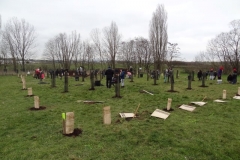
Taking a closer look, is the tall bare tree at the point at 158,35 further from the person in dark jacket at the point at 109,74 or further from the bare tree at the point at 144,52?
the person in dark jacket at the point at 109,74

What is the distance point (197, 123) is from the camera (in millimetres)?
6133

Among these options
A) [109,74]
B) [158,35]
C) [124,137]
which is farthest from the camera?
[158,35]

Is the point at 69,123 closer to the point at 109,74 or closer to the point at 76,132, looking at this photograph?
the point at 76,132

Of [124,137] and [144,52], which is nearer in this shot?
[124,137]

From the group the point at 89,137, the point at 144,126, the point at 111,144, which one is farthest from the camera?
the point at 144,126

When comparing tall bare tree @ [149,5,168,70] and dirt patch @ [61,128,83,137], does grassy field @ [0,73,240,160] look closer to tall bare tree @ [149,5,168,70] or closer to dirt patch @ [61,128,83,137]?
dirt patch @ [61,128,83,137]

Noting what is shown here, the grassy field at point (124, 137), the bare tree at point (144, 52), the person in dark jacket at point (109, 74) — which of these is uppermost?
the bare tree at point (144, 52)

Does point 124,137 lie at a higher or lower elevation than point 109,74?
lower

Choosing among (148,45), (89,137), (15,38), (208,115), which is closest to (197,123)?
(208,115)

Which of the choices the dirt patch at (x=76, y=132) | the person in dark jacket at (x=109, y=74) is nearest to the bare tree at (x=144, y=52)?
the person in dark jacket at (x=109, y=74)

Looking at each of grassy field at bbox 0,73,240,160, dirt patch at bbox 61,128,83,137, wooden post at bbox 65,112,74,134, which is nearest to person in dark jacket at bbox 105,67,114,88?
grassy field at bbox 0,73,240,160

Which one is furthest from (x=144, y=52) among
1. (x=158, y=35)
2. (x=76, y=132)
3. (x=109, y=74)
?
(x=76, y=132)

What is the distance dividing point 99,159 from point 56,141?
1.53m

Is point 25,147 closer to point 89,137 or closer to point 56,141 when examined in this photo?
point 56,141
